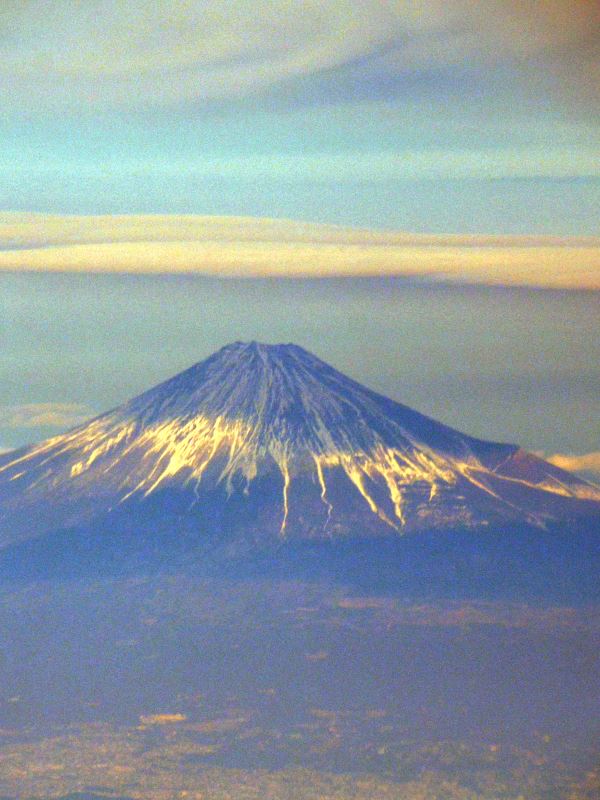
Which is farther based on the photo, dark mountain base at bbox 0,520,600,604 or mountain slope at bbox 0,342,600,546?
mountain slope at bbox 0,342,600,546

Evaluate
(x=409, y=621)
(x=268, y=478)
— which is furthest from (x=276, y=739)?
(x=268, y=478)

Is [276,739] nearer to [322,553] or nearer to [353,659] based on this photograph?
[353,659]

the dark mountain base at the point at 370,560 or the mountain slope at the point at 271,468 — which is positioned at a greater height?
the mountain slope at the point at 271,468

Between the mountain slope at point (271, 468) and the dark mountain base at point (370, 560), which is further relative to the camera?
the mountain slope at point (271, 468)

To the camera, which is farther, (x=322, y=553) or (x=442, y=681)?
(x=322, y=553)
